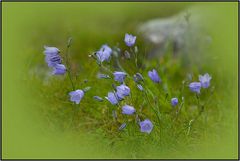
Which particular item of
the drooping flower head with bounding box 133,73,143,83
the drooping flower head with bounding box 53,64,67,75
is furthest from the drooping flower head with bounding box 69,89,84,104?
the drooping flower head with bounding box 133,73,143,83

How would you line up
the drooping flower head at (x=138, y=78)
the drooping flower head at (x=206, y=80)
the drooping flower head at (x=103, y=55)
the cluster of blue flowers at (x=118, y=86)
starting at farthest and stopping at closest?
the drooping flower head at (x=206, y=80), the drooping flower head at (x=103, y=55), the drooping flower head at (x=138, y=78), the cluster of blue flowers at (x=118, y=86)

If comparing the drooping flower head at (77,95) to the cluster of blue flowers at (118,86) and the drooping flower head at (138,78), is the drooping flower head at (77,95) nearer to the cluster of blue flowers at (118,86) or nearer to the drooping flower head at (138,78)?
the cluster of blue flowers at (118,86)

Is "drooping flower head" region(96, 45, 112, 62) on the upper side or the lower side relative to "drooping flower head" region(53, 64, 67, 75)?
upper

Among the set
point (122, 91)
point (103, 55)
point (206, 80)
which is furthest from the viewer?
point (206, 80)

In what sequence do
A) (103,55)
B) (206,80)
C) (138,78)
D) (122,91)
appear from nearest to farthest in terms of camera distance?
(122,91)
(138,78)
(103,55)
(206,80)

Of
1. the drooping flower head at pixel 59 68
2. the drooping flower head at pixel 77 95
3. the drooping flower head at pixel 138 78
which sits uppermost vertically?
the drooping flower head at pixel 59 68

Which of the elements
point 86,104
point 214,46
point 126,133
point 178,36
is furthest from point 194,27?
point 126,133

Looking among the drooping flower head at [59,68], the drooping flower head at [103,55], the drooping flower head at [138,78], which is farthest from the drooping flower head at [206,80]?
the drooping flower head at [59,68]

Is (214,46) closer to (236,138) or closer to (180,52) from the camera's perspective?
(180,52)

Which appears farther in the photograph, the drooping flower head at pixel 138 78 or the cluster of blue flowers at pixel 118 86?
the drooping flower head at pixel 138 78

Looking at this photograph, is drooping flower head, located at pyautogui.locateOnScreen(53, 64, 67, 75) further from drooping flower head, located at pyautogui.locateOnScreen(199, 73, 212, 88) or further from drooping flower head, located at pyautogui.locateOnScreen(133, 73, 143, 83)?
drooping flower head, located at pyautogui.locateOnScreen(199, 73, 212, 88)

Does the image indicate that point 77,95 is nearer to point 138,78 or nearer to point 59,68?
point 59,68

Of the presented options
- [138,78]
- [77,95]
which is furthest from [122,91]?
[77,95]
